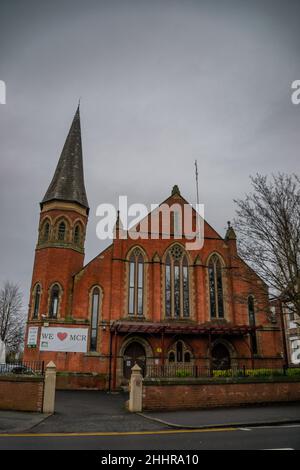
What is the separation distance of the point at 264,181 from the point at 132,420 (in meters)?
11.4

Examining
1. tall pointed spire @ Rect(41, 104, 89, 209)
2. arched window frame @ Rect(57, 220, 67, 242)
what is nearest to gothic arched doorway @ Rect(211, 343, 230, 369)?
arched window frame @ Rect(57, 220, 67, 242)

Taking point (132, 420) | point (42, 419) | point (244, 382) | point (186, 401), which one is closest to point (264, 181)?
point (244, 382)

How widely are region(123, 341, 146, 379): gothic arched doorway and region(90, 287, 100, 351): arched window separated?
7.11 ft

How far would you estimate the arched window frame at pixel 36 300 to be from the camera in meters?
23.1

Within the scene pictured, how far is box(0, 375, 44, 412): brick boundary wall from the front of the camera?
1254cm

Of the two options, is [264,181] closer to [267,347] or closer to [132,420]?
[132,420]

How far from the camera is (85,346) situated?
22.1 m

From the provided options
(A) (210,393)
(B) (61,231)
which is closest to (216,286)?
(B) (61,231)

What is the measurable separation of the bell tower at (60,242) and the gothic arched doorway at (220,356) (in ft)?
33.3

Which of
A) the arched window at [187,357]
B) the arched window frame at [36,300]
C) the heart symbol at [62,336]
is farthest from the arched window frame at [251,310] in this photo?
the arched window frame at [36,300]

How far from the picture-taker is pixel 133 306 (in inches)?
953

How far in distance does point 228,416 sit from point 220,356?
42.6ft

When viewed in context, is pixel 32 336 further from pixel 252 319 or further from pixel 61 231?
pixel 252 319

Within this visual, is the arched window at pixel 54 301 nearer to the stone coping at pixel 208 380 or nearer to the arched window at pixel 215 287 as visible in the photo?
the arched window at pixel 215 287
